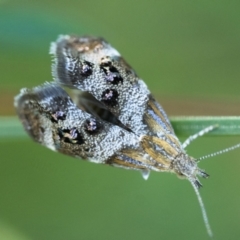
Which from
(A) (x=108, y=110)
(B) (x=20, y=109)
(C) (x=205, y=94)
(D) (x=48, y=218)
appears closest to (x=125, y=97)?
(A) (x=108, y=110)

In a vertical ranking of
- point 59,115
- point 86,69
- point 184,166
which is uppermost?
point 86,69

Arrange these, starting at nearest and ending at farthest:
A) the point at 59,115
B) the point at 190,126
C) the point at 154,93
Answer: the point at 190,126
the point at 59,115
the point at 154,93

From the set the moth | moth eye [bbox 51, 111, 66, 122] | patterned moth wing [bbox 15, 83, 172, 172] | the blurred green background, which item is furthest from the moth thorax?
moth eye [bbox 51, 111, 66, 122]

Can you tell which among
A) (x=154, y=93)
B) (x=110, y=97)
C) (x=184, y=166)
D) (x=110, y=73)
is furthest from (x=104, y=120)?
(x=154, y=93)

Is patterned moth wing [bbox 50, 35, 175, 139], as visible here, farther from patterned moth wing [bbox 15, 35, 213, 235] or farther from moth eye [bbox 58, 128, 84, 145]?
moth eye [bbox 58, 128, 84, 145]

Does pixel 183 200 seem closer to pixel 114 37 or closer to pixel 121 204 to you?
pixel 121 204

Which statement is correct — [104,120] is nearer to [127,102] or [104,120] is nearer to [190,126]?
[127,102]

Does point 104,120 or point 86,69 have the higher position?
point 86,69

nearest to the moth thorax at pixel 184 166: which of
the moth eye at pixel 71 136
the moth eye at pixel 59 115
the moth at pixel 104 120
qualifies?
the moth at pixel 104 120
